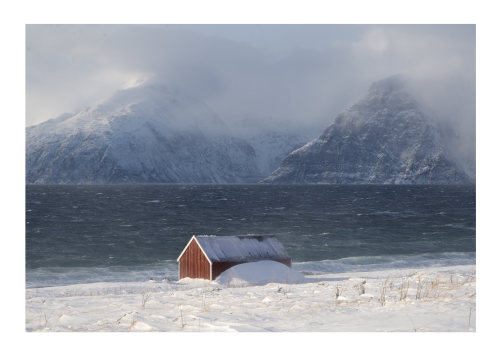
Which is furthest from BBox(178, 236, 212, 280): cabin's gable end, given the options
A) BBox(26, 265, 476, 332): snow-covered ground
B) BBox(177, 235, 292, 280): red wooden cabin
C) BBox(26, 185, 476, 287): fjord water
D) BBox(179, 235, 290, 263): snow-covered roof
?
BBox(26, 265, 476, 332): snow-covered ground

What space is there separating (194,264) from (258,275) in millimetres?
5151

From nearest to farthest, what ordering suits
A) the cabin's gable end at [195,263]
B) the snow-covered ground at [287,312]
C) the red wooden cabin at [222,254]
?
the snow-covered ground at [287,312] → the red wooden cabin at [222,254] → the cabin's gable end at [195,263]

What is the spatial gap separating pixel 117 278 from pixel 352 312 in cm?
3458

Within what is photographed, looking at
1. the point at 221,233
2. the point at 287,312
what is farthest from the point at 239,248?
the point at 221,233

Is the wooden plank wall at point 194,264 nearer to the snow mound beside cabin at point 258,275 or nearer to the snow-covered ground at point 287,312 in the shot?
the snow mound beside cabin at point 258,275

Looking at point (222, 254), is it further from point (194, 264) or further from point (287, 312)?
point (287, 312)

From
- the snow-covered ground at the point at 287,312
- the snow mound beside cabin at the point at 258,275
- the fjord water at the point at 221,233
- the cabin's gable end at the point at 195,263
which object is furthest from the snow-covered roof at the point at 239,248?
the snow-covered ground at the point at 287,312

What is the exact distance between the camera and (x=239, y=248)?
37.4 metres

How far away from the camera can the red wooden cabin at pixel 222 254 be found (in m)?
36.2

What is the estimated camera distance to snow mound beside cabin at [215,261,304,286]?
3419 cm

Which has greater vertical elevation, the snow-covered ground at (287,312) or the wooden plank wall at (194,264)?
the snow-covered ground at (287,312)

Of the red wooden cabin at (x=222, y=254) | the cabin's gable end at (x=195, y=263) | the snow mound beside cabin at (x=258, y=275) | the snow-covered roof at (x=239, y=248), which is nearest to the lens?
the snow mound beside cabin at (x=258, y=275)

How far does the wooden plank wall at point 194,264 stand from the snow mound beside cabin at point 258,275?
139 cm
